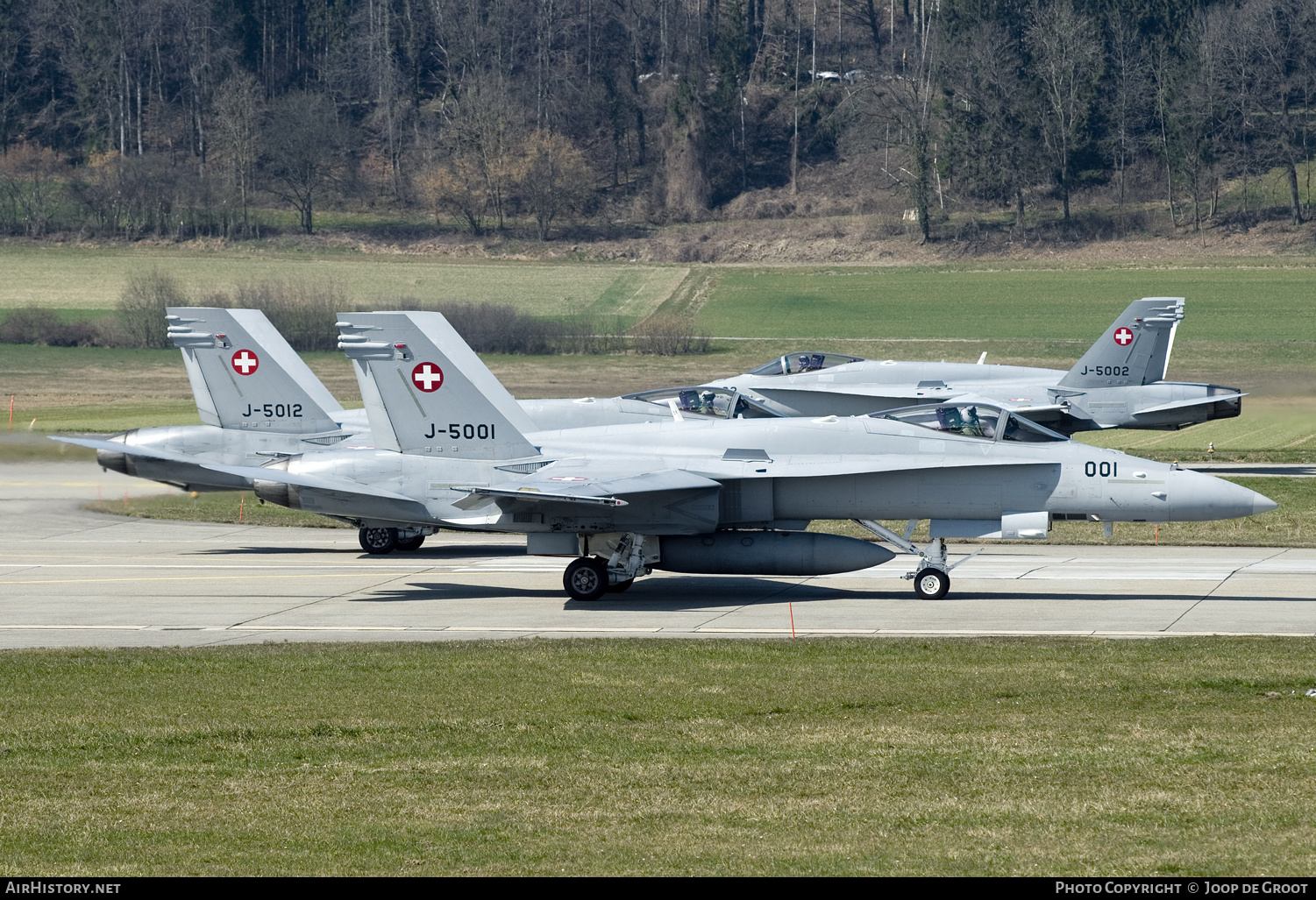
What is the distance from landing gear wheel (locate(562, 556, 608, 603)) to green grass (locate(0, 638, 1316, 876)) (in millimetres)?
3976

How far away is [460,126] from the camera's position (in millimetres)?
100125

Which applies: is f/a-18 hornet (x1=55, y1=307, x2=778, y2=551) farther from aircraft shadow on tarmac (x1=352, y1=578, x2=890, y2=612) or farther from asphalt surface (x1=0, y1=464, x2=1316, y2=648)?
aircraft shadow on tarmac (x1=352, y1=578, x2=890, y2=612)

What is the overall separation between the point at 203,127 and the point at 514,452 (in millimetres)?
97849

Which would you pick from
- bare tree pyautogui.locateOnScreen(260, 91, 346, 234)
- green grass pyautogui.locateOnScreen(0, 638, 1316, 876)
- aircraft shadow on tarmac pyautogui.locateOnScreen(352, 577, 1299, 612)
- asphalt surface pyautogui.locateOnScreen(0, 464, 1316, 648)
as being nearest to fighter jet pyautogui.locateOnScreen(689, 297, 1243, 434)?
asphalt surface pyautogui.locateOnScreen(0, 464, 1316, 648)

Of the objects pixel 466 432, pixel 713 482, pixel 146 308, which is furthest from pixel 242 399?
pixel 146 308

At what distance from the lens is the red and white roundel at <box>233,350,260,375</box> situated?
88.5ft

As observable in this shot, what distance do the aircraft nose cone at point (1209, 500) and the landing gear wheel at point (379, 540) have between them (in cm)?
1292

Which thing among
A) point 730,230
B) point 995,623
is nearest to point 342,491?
point 995,623

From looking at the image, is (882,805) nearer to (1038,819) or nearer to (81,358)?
(1038,819)

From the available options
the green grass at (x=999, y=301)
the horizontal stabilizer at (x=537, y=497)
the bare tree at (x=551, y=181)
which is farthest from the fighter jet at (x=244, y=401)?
the bare tree at (x=551, y=181)

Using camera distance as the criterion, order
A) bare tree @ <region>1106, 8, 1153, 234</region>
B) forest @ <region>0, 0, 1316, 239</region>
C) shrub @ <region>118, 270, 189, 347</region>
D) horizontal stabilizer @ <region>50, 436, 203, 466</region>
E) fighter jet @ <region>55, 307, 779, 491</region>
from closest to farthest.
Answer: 1. horizontal stabilizer @ <region>50, 436, 203, 466</region>
2. fighter jet @ <region>55, 307, 779, 491</region>
3. shrub @ <region>118, 270, 189, 347</region>
4. forest @ <region>0, 0, 1316, 239</region>
5. bare tree @ <region>1106, 8, 1153, 234</region>

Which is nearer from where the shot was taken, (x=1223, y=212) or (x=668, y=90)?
(x=1223, y=212)

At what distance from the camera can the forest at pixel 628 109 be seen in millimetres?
94250

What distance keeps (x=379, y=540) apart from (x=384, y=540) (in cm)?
9
